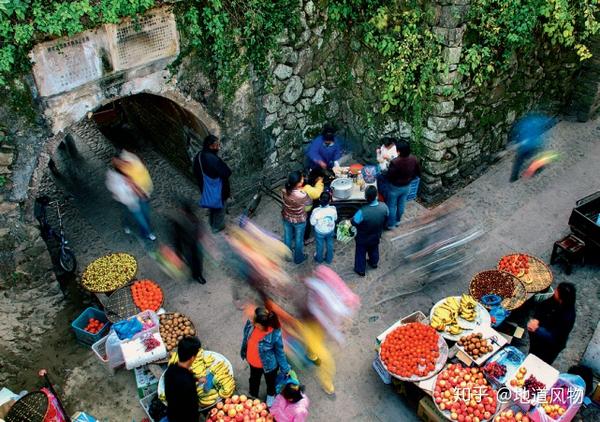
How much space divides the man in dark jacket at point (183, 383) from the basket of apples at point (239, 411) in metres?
0.38

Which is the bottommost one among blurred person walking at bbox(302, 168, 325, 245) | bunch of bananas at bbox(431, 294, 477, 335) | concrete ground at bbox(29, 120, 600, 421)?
concrete ground at bbox(29, 120, 600, 421)

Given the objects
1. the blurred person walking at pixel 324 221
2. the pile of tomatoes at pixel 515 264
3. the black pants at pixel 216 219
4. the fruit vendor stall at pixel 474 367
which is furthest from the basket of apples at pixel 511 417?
the black pants at pixel 216 219

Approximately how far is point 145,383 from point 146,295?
4.42 feet

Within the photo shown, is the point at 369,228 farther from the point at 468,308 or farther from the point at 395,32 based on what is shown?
the point at 395,32

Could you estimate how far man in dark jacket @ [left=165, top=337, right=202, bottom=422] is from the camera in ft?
17.5

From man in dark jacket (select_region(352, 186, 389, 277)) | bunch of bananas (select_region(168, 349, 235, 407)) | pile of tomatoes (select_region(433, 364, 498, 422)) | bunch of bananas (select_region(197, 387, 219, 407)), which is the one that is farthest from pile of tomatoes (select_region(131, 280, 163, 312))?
pile of tomatoes (select_region(433, 364, 498, 422))

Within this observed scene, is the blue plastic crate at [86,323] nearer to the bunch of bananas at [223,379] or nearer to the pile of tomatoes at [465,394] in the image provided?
the bunch of bananas at [223,379]

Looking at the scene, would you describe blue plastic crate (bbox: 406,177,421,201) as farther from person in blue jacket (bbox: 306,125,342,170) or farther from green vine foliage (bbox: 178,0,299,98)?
green vine foliage (bbox: 178,0,299,98)

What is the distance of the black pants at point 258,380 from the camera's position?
6.33m

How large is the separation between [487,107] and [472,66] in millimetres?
1392

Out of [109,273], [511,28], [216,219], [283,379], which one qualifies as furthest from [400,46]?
[109,273]

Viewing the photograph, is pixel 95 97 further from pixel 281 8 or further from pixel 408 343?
pixel 408 343

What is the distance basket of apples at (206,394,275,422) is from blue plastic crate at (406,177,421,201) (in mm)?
5010

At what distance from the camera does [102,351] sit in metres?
7.17
